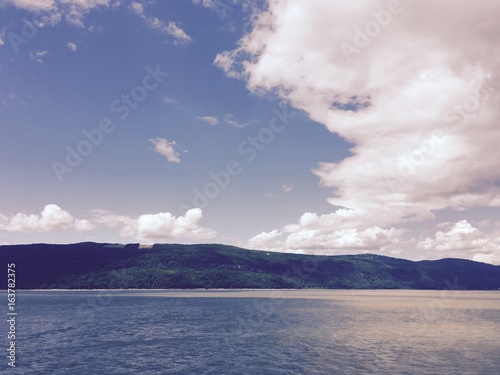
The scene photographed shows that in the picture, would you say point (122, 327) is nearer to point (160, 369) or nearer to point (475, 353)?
point (160, 369)

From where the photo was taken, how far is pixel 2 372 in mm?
53688

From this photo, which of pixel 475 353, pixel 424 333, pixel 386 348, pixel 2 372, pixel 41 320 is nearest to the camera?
pixel 2 372

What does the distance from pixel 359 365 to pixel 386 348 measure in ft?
65.7

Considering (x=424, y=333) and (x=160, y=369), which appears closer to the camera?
(x=160, y=369)

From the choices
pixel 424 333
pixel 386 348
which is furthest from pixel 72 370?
pixel 424 333

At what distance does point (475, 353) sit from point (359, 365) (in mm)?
29838

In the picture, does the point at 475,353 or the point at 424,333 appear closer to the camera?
the point at 475,353

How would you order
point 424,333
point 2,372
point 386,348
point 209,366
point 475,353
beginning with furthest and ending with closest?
point 424,333
point 386,348
point 475,353
point 209,366
point 2,372

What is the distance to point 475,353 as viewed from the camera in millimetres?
70188

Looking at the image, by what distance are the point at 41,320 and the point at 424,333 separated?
125 metres

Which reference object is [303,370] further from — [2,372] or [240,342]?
[2,372]

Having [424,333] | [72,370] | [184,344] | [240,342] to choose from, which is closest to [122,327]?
[184,344]

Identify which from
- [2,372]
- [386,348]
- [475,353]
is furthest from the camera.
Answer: [386,348]

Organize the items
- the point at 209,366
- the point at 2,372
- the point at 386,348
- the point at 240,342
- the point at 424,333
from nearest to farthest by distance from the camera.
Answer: the point at 2,372 < the point at 209,366 < the point at 386,348 < the point at 240,342 < the point at 424,333
